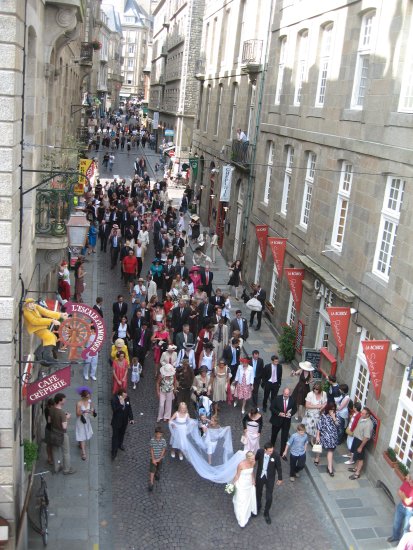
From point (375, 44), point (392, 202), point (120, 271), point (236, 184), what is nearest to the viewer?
point (392, 202)

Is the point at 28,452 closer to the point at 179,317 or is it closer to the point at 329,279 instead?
the point at 179,317

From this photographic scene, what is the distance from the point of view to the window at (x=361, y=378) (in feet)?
44.8

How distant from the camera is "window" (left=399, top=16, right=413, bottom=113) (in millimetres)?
12312

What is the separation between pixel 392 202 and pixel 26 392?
8193mm

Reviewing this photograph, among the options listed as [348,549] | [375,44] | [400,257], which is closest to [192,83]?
[375,44]

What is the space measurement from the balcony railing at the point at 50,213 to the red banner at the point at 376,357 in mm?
6520

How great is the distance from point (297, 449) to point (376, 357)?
2378 mm

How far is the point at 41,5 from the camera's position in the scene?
11680mm

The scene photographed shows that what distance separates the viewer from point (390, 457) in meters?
11.9

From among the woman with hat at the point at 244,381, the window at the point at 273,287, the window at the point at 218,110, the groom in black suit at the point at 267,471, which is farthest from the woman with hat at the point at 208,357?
the window at the point at 218,110

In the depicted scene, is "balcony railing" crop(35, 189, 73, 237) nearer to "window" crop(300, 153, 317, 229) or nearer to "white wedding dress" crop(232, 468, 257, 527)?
"white wedding dress" crop(232, 468, 257, 527)

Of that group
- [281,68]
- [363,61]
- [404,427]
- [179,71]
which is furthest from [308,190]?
[179,71]

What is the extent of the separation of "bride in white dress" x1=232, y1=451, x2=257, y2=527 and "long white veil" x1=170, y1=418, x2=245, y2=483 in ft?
3.28

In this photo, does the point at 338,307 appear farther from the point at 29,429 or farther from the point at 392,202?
the point at 29,429
